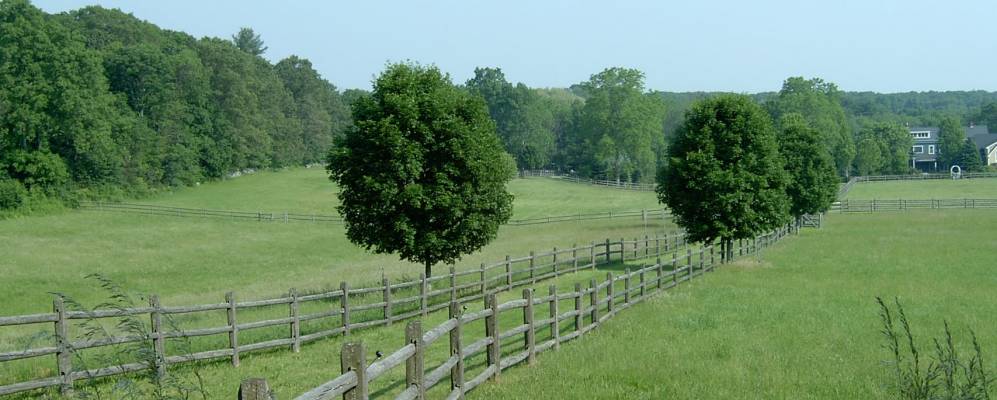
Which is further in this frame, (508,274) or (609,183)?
(609,183)

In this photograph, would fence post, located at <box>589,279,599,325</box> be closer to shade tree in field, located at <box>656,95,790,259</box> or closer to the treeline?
shade tree in field, located at <box>656,95,790,259</box>

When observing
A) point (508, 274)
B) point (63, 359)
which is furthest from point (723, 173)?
point (63, 359)

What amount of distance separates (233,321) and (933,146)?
156600 millimetres

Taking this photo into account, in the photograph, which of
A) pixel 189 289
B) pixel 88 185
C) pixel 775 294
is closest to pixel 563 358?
pixel 775 294

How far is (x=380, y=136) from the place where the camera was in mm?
27594

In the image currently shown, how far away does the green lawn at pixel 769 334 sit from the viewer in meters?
11.6

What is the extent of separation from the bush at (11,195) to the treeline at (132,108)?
2.8 inches

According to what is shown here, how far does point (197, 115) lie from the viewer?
87500 millimetres

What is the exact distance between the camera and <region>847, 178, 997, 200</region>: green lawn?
91125 mm

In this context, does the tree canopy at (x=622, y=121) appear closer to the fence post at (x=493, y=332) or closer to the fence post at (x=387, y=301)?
the fence post at (x=387, y=301)

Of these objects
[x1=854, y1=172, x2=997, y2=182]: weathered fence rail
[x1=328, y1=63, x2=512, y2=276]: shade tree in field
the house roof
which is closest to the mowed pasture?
[x1=328, y1=63, x2=512, y2=276]: shade tree in field

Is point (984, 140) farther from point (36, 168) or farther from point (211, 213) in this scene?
point (36, 168)

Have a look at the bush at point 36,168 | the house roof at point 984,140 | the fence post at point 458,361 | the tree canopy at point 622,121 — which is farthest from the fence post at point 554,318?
the house roof at point 984,140

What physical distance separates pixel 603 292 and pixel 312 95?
10379cm
